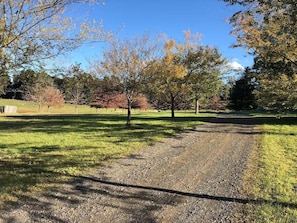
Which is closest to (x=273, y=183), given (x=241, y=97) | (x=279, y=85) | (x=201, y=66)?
(x=279, y=85)

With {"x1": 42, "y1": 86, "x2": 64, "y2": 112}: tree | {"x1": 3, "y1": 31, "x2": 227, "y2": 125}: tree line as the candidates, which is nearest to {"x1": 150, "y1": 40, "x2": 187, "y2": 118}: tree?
{"x1": 3, "y1": 31, "x2": 227, "y2": 125}: tree line

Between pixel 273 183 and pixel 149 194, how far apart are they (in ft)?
8.37

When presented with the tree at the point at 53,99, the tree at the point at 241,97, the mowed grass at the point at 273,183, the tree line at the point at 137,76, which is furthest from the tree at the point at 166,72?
the tree at the point at 53,99

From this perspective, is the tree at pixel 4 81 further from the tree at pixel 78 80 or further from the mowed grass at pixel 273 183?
the mowed grass at pixel 273 183

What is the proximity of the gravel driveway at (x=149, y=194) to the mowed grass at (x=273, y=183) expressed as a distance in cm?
30

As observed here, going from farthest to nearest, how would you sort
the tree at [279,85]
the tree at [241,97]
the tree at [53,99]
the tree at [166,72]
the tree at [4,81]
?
the tree at [53,99], the tree at [241,97], the tree at [166,72], the tree at [279,85], the tree at [4,81]

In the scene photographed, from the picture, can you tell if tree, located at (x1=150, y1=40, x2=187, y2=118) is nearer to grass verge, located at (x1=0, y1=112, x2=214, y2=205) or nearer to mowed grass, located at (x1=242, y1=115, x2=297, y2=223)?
grass verge, located at (x1=0, y1=112, x2=214, y2=205)

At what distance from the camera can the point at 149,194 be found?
535 centimetres

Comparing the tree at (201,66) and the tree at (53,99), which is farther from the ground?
the tree at (201,66)

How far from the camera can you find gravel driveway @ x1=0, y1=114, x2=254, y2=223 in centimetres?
441

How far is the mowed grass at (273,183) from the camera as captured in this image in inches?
177

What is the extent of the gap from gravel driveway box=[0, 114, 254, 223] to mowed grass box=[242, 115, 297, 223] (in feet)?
1.00

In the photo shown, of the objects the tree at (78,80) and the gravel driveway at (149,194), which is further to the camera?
the tree at (78,80)

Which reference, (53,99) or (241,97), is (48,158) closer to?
(53,99)
